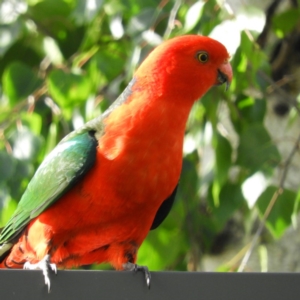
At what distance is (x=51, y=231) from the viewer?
2334 mm

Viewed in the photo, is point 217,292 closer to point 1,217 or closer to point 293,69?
point 1,217

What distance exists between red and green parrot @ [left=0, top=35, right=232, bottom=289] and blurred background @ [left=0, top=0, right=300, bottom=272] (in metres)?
0.22

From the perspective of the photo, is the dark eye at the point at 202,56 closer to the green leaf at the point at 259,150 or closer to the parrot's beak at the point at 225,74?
the parrot's beak at the point at 225,74

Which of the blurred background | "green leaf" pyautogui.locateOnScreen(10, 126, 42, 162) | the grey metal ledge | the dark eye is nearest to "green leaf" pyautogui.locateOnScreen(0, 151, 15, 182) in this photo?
the blurred background

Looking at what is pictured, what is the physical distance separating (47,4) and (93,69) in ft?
1.77

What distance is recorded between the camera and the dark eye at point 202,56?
2590 mm

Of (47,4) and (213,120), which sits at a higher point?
(47,4)

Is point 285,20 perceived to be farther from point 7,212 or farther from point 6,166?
point 7,212

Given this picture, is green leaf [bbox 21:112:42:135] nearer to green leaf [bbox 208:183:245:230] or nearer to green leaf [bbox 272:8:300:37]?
green leaf [bbox 208:183:245:230]

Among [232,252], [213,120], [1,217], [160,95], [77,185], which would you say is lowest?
[232,252]

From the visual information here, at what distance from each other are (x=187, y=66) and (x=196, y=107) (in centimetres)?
78

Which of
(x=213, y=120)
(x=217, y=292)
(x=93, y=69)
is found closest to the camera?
(x=217, y=292)

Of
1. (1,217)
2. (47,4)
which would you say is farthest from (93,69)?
(1,217)

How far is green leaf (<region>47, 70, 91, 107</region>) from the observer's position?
3125mm
